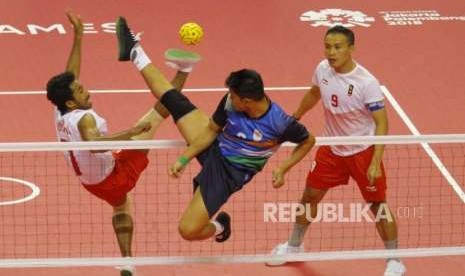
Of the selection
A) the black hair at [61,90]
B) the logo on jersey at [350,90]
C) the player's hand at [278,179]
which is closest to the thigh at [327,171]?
the logo on jersey at [350,90]

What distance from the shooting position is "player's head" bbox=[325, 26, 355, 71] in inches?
392

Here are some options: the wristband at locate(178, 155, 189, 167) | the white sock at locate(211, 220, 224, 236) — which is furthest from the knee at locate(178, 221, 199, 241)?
the wristband at locate(178, 155, 189, 167)

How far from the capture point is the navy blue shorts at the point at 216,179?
941cm

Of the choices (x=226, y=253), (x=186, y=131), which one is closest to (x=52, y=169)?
(x=226, y=253)

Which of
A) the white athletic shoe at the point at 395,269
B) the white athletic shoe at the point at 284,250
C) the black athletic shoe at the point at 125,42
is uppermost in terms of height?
the black athletic shoe at the point at 125,42

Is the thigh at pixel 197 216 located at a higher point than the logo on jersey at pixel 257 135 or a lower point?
lower

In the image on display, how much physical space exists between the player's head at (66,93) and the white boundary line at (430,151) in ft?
15.3

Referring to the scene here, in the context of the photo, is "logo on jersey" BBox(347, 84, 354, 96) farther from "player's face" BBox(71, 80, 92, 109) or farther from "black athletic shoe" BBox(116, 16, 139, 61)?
"player's face" BBox(71, 80, 92, 109)

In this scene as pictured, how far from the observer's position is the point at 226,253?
11.0m

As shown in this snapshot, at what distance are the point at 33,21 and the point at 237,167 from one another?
9.54 meters

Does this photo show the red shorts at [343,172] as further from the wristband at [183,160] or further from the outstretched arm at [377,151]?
the wristband at [183,160]

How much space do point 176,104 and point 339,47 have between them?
60.7 inches

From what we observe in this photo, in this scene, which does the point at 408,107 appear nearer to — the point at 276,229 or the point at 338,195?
the point at 338,195

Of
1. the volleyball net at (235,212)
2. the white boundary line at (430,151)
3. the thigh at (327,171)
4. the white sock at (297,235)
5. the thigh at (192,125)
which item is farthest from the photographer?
the white boundary line at (430,151)
